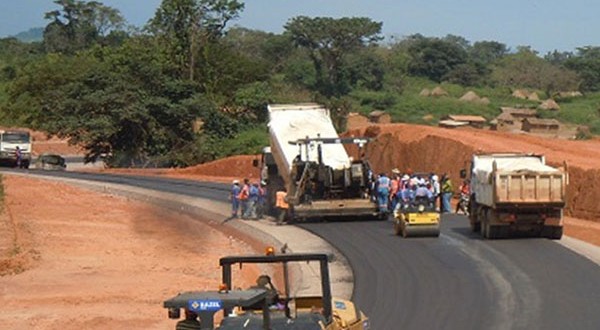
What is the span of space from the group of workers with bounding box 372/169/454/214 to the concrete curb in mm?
3390

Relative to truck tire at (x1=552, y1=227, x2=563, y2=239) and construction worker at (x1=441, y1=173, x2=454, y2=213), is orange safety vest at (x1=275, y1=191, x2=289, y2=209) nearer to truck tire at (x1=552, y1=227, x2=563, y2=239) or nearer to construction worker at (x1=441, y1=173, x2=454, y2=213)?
construction worker at (x1=441, y1=173, x2=454, y2=213)

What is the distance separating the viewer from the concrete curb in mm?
22281

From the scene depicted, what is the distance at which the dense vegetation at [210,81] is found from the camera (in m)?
74.6

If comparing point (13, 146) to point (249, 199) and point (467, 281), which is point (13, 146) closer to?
point (249, 199)

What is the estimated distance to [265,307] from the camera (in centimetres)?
930

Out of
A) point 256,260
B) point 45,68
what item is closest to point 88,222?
point 256,260

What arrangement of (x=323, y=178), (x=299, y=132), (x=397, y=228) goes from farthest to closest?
(x=299, y=132) < (x=323, y=178) < (x=397, y=228)

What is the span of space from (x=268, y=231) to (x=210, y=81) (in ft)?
185

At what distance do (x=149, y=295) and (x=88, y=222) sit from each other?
57.7 ft

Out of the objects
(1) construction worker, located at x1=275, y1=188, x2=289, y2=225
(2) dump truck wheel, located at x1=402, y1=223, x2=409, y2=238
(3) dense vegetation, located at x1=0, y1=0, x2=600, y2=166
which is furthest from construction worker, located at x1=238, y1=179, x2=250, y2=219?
(3) dense vegetation, located at x1=0, y1=0, x2=600, y2=166

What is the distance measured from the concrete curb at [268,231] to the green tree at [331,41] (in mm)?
59189

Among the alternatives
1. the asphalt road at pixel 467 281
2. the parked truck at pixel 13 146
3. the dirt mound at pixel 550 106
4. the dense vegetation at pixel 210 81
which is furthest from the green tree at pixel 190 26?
the asphalt road at pixel 467 281

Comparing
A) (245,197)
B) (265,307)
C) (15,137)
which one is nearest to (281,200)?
(245,197)

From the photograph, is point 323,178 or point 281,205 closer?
point 323,178
